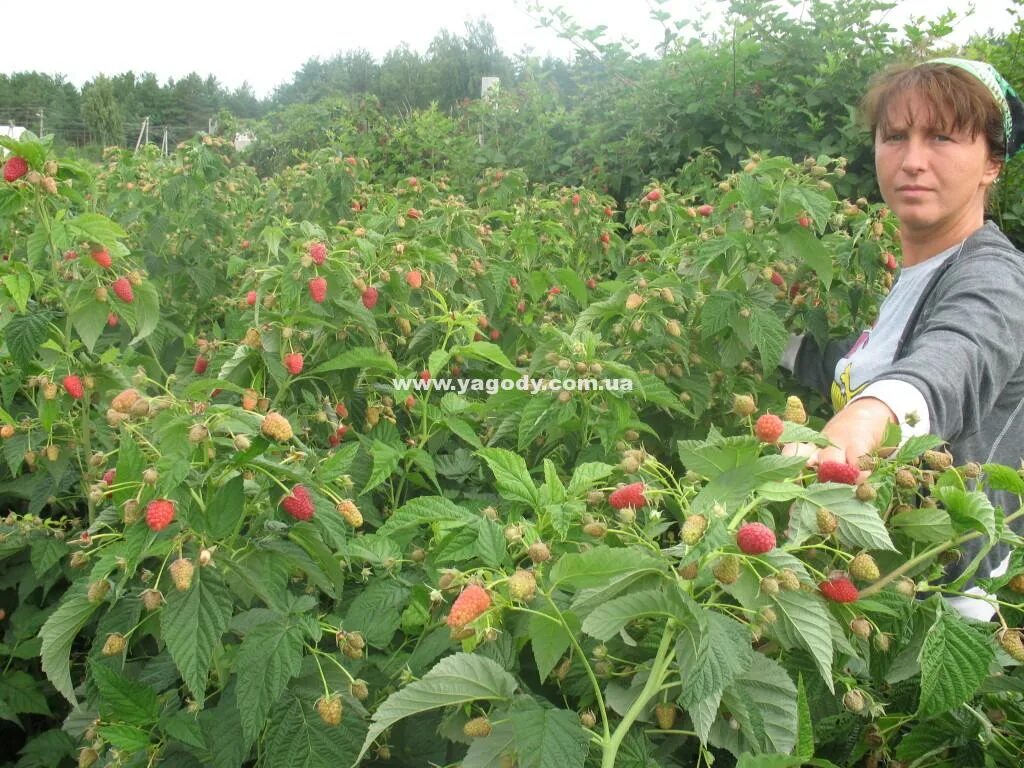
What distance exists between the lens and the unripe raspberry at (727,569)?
854 mm

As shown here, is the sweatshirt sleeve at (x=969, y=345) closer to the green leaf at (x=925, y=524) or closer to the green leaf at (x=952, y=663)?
the green leaf at (x=925, y=524)

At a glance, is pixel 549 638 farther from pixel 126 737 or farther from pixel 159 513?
pixel 126 737

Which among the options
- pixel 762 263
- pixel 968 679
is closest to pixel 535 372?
pixel 762 263

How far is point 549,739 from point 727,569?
26 centimetres

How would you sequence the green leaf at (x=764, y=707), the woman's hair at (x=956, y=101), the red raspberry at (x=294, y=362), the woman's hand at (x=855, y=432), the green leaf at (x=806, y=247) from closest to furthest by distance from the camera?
1. the green leaf at (x=764, y=707)
2. the woman's hand at (x=855, y=432)
3. the woman's hair at (x=956, y=101)
4. the red raspberry at (x=294, y=362)
5. the green leaf at (x=806, y=247)

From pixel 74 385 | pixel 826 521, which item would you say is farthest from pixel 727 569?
pixel 74 385

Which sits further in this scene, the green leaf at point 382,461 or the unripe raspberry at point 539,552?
the green leaf at point 382,461

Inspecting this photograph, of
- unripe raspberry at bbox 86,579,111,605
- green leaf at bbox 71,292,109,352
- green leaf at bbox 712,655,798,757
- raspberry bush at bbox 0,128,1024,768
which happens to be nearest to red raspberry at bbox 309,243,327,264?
raspberry bush at bbox 0,128,1024,768

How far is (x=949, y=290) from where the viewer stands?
158 cm

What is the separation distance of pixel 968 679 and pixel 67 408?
1.90 metres

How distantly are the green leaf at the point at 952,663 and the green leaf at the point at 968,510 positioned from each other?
107 millimetres

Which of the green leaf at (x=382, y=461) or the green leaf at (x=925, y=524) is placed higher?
the green leaf at (x=925, y=524)

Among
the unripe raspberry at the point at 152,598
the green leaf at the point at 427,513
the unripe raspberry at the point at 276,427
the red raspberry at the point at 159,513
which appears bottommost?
the unripe raspberry at the point at 152,598

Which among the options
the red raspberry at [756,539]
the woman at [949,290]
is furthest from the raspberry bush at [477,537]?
the woman at [949,290]
